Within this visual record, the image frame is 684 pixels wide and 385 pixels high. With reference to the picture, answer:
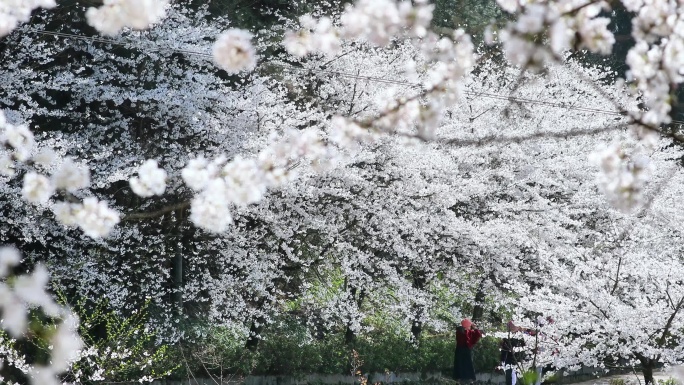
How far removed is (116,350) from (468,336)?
4.40 m

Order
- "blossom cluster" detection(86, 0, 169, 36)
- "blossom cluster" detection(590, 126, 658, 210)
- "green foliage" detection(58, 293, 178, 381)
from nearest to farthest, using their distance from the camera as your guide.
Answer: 1. "blossom cluster" detection(590, 126, 658, 210)
2. "blossom cluster" detection(86, 0, 169, 36)
3. "green foliage" detection(58, 293, 178, 381)

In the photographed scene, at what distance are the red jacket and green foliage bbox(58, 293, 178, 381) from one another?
365cm

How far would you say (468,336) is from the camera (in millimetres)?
11031

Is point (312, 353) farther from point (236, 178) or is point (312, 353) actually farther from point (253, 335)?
point (236, 178)

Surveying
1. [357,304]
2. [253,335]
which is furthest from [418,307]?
[253,335]

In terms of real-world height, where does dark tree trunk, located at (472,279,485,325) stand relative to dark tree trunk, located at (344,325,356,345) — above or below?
above

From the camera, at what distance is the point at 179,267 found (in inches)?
440

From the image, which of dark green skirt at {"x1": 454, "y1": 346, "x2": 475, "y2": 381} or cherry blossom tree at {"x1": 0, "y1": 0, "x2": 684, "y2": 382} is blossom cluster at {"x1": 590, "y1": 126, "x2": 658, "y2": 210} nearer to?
cherry blossom tree at {"x1": 0, "y1": 0, "x2": 684, "y2": 382}

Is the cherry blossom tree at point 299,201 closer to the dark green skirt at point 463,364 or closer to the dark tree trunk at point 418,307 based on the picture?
the dark tree trunk at point 418,307

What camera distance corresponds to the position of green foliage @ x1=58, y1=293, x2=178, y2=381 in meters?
8.92

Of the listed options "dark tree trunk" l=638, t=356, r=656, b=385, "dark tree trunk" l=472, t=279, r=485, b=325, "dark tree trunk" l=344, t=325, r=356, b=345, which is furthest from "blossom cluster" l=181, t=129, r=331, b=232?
"dark tree trunk" l=472, t=279, r=485, b=325

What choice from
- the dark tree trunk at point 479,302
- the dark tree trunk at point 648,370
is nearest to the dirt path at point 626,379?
the dark tree trunk at point 479,302

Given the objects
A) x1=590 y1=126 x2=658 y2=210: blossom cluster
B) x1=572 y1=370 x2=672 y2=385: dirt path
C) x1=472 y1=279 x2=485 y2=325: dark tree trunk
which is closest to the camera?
x1=590 y1=126 x2=658 y2=210: blossom cluster

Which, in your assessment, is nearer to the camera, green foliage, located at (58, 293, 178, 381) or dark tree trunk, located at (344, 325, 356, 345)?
green foliage, located at (58, 293, 178, 381)
